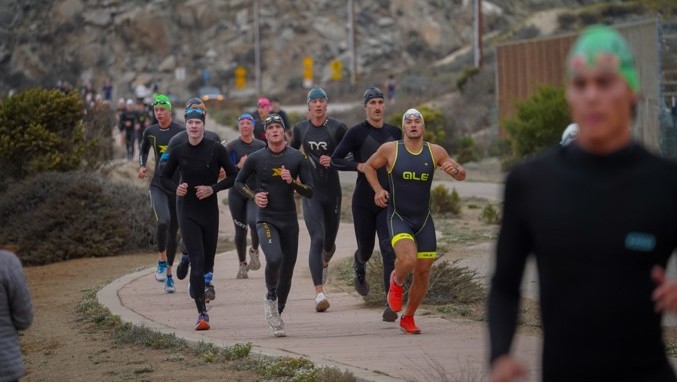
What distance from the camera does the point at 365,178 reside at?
1322cm

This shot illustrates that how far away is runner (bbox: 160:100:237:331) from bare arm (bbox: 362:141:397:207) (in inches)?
64.3

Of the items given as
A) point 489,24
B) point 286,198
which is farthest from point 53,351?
point 489,24

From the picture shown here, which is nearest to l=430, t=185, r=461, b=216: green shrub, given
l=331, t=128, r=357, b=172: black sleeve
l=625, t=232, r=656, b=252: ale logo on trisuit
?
l=331, t=128, r=357, b=172: black sleeve

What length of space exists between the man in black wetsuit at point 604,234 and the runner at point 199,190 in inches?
326

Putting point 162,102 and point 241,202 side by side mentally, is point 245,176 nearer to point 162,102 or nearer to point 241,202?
point 241,202

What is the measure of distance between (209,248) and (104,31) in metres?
79.8

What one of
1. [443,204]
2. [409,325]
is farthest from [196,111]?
[443,204]

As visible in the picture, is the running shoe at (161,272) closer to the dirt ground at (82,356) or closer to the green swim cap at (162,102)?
the dirt ground at (82,356)

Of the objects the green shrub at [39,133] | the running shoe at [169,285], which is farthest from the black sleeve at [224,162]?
the green shrub at [39,133]

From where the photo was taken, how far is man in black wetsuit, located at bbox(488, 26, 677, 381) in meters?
4.31

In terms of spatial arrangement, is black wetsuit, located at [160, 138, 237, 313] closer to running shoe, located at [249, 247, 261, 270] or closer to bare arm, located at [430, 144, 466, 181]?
bare arm, located at [430, 144, 466, 181]

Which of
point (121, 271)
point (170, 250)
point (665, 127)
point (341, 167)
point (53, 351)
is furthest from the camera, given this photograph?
point (665, 127)

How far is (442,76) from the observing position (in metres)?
72.2

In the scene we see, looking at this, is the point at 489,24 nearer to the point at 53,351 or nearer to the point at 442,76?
the point at 442,76
